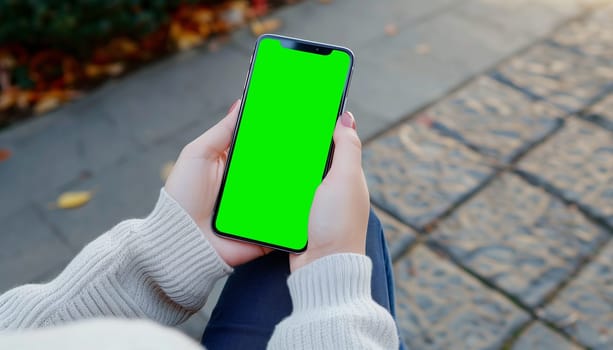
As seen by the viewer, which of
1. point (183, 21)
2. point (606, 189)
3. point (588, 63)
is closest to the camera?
point (606, 189)

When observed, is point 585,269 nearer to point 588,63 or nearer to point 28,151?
point 588,63

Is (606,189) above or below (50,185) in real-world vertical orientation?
below

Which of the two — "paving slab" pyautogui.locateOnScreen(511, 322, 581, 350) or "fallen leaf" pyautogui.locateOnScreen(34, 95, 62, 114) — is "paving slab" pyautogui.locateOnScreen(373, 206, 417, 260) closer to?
"paving slab" pyautogui.locateOnScreen(511, 322, 581, 350)

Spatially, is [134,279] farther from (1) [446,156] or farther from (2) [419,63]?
(2) [419,63]

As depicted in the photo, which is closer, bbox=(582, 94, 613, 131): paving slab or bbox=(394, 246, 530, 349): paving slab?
bbox=(394, 246, 530, 349): paving slab

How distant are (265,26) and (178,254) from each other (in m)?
2.68

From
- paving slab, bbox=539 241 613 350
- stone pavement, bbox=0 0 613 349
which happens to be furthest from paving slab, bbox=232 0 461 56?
paving slab, bbox=539 241 613 350

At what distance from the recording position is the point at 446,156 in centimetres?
275

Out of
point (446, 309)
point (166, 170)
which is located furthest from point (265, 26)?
point (446, 309)

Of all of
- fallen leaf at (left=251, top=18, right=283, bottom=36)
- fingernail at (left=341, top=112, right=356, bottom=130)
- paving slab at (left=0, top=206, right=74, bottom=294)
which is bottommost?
paving slab at (left=0, top=206, right=74, bottom=294)

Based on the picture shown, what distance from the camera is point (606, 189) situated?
2562 mm

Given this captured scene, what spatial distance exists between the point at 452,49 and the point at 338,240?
8.32ft

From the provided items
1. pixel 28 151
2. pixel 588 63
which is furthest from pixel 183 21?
pixel 588 63

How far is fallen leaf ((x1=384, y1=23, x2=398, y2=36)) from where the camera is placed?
12.0 ft
